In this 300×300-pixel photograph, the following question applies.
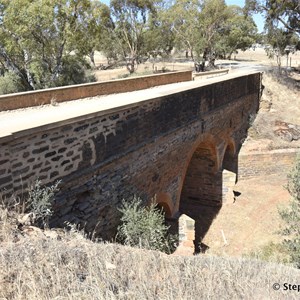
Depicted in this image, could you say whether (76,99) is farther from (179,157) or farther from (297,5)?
(297,5)

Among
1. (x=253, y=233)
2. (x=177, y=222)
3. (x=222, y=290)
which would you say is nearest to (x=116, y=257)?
(x=222, y=290)

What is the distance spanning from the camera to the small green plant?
14.3ft

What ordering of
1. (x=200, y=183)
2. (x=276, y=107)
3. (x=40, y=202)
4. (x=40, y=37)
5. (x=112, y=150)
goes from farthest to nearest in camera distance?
(x=276, y=107), (x=40, y=37), (x=200, y=183), (x=112, y=150), (x=40, y=202)

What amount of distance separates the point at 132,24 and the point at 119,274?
95.1 ft

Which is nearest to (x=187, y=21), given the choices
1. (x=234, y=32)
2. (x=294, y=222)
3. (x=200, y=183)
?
(x=234, y=32)

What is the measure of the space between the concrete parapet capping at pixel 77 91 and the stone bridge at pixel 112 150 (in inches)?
12.7

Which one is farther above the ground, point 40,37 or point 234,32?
point 234,32

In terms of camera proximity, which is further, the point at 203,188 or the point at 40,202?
the point at 203,188

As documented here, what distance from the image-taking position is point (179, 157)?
28.5 feet

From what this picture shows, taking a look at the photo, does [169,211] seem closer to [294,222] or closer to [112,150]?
[294,222]

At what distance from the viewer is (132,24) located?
2933 centimetres

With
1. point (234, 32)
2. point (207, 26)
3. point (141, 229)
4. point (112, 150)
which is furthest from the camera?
point (234, 32)

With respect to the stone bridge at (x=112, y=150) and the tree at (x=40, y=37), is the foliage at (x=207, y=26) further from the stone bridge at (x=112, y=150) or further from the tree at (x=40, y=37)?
the stone bridge at (x=112, y=150)

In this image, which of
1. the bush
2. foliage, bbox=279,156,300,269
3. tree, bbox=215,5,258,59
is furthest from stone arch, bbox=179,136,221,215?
tree, bbox=215,5,258,59
